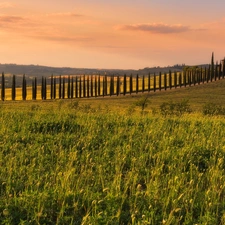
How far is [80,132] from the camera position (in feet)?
37.8

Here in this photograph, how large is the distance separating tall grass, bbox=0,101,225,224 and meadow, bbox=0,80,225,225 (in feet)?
0.06

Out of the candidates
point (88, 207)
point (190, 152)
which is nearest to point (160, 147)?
point (190, 152)

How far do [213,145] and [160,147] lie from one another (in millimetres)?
1790

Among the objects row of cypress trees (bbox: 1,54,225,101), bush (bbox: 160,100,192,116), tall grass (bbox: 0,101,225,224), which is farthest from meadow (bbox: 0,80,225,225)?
row of cypress trees (bbox: 1,54,225,101)

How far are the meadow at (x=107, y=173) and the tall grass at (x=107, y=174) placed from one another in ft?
0.06

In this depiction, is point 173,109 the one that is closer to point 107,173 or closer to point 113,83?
point 107,173

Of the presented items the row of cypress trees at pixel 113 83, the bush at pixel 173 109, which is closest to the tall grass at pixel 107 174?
the bush at pixel 173 109

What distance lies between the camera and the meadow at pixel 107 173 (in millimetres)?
5445

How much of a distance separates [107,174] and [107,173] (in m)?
0.12

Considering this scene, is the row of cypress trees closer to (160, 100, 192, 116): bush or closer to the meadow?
(160, 100, 192, 116): bush

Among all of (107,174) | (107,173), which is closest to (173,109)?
(107,173)

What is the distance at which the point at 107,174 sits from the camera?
7.43 m

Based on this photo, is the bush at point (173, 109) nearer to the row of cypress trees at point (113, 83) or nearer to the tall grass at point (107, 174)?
the tall grass at point (107, 174)

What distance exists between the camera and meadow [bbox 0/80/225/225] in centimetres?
545
